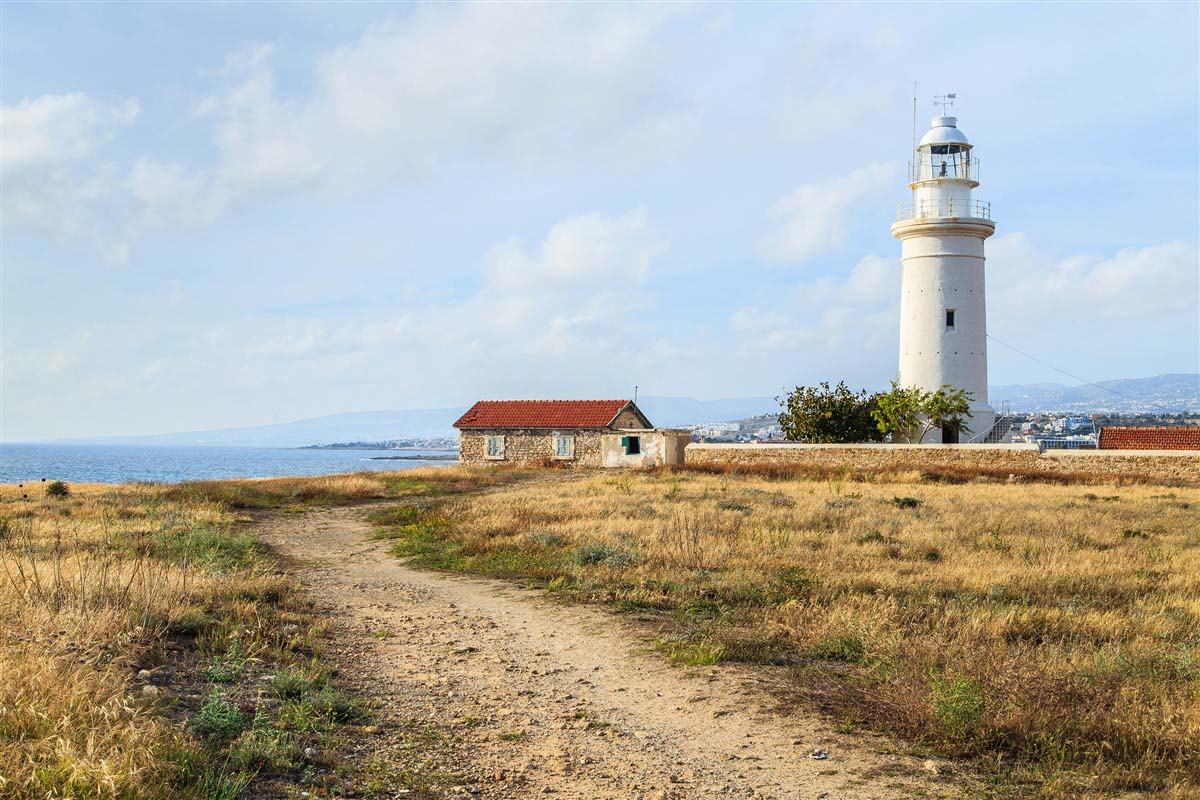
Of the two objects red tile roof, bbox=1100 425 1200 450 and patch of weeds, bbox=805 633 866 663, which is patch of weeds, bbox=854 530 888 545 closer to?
patch of weeds, bbox=805 633 866 663

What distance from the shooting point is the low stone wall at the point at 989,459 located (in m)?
28.7

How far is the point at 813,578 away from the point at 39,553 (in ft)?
32.5

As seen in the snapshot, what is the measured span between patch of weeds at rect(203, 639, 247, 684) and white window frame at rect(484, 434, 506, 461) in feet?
121

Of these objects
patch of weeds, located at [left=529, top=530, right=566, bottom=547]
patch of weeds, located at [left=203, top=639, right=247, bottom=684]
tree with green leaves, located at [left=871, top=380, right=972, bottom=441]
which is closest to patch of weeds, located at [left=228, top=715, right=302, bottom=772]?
patch of weeds, located at [left=203, top=639, right=247, bottom=684]

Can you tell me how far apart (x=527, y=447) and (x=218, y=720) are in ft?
125

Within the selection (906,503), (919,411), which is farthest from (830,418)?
(906,503)

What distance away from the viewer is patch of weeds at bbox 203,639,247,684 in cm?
677

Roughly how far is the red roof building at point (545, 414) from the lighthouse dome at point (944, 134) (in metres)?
17.9

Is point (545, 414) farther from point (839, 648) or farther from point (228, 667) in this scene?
point (228, 667)

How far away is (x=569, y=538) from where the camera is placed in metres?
14.7

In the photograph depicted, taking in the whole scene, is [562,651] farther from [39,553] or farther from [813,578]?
[39,553]

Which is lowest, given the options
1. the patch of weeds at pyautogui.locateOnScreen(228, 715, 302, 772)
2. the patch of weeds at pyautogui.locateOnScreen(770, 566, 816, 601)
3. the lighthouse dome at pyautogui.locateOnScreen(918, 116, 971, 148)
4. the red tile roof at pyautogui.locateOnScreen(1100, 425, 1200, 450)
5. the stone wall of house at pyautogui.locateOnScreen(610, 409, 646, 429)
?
the patch of weeds at pyautogui.locateOnScreen(228, 715, 302, 772)

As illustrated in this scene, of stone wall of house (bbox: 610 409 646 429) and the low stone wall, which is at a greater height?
stone wall of house (bbox: 610 409 646 429)

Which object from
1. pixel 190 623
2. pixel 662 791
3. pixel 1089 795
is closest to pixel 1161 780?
pixel 1089 795
